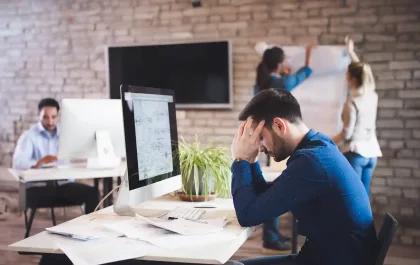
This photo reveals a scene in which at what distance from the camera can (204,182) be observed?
2.24m

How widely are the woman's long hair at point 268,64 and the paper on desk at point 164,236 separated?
3.04 meters

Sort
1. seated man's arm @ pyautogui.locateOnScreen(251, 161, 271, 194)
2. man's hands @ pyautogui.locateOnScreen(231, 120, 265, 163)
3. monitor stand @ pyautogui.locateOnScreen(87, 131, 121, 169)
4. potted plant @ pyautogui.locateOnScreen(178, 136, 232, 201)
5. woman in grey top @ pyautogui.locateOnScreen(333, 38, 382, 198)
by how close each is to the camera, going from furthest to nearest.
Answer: woman in grey top @ pyautogui.locateOnScreen(333, 38, 382, 198) < monitor stand @ pyautogui.locateOnScreen(87, 131, 121, 169) < potted plant @ pyautogui.locateOnScreen(178, 136, 232, 201) < seated man's arm @ pyautogui.locateOnScreen(251, 161, 271, 194) < man's hands @ pyautogui.locateOnScreen(231, 120, 265, 163)

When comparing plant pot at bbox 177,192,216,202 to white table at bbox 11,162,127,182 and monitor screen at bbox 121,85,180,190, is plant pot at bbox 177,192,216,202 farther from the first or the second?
white table at bbox 11,162,127,182

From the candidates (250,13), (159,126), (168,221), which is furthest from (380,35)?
(168,221)

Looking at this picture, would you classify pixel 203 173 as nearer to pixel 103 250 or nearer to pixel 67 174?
pixel 103 250

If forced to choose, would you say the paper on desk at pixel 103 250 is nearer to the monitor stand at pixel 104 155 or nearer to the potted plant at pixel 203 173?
the potted plant at pixel 203 173

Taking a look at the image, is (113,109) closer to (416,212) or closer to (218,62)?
(218,62)

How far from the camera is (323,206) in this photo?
1591 mm

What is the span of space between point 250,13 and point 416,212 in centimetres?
238

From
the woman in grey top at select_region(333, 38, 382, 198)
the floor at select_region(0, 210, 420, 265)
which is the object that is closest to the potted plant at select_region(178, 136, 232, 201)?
the floor at select_region(0, 210, 420, 265)

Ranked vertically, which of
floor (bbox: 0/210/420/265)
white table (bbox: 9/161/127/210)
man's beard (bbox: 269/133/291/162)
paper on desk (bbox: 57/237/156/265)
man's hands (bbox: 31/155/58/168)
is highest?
man's beard (bbox: 269/133/291/162)

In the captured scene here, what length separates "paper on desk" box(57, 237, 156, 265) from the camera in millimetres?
1377

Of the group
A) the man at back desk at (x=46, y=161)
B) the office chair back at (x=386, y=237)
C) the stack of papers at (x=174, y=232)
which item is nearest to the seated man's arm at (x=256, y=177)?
the stack of papers at (x=174, y=232)

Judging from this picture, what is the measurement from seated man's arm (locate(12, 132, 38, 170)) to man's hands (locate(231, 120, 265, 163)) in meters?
2.76
